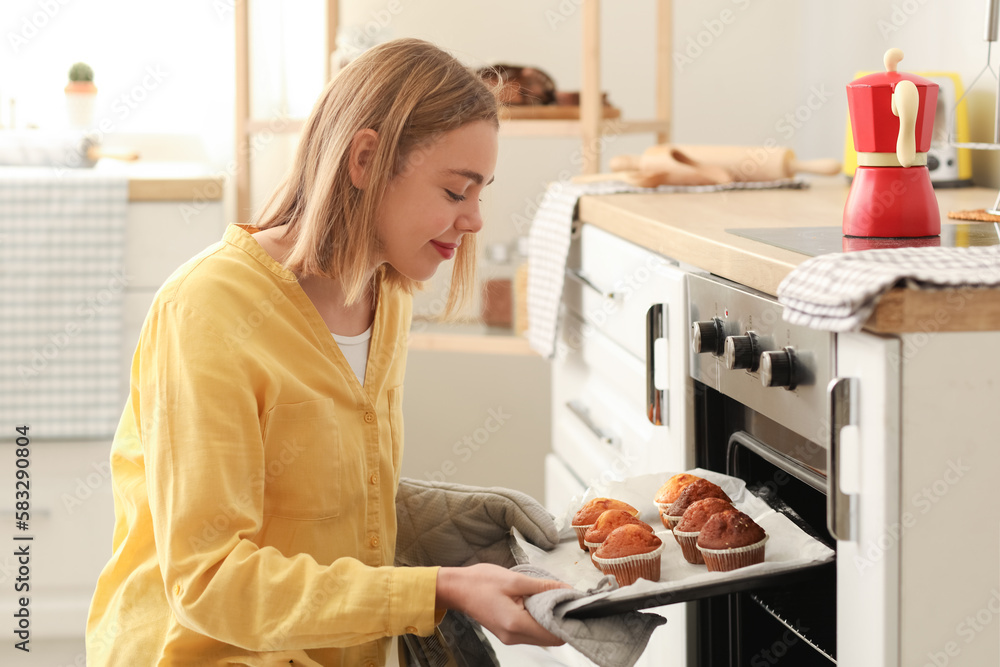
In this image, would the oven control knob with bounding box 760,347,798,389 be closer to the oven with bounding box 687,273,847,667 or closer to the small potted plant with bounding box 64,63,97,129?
the oven with bounding box 687,273,847,667

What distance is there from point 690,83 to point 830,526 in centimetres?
211

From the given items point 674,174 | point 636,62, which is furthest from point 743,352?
point 636,62

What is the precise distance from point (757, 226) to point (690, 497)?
406 mm

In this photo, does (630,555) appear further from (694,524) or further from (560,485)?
(560,485)

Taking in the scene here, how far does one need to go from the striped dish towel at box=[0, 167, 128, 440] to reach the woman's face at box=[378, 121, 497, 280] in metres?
1.31

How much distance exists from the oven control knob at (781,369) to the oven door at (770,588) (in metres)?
0.08

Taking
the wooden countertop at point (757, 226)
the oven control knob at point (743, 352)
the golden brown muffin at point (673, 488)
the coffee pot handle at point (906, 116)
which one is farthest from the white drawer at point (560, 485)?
the coffee pot handle at point (906, 116)

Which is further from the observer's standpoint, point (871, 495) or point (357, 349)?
point (357, 349)

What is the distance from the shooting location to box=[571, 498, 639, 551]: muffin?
105cm

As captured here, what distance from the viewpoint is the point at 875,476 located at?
77 centimetres

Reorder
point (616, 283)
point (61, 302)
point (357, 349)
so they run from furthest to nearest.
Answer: point (61, 302), point (616, 283), point (357, 349)

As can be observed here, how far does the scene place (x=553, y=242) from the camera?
1.83 metres

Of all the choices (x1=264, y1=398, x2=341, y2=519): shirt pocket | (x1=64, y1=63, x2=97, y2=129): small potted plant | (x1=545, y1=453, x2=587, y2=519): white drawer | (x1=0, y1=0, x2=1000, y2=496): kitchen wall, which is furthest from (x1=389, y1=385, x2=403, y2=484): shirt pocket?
(x1=64, y1=63, x2=97, y2=129): small potted plant

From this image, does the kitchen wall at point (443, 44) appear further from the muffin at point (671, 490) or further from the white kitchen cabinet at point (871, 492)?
the white kitchen cabinet at point (871, 492)
